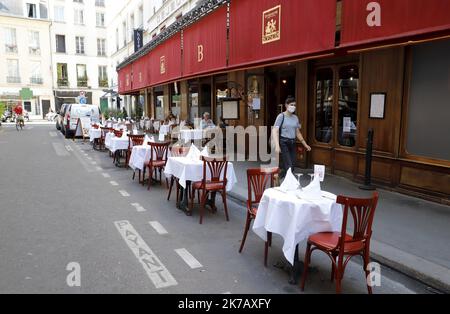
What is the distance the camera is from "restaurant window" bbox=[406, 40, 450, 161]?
671 centimetres

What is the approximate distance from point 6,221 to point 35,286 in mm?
2831

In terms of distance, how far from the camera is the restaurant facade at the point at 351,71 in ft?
18.8

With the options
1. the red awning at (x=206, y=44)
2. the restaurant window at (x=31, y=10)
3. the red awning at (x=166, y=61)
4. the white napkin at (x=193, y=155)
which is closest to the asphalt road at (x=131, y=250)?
the white napkin at (x=193, y=155)

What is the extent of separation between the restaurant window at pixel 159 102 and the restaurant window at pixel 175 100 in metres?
2.35

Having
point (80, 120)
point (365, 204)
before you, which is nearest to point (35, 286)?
point (365, 204)

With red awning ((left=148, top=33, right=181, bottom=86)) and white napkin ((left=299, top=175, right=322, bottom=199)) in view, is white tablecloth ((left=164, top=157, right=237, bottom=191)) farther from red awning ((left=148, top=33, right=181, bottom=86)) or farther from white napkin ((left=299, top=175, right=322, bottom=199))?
red awning ((left=148, top=33, right=181, bottom=86))

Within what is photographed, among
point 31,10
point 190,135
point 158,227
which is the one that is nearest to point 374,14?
point 158,227

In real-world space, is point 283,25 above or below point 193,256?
Result: above

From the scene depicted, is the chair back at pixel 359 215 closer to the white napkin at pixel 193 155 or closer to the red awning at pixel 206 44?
the white napkin at pixel 193 155

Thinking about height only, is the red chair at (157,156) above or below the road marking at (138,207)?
above

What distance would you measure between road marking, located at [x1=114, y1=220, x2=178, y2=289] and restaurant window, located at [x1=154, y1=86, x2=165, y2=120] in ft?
60.0

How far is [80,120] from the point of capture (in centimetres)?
2059

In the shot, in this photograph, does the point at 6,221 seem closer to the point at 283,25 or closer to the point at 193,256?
the point at 193,256
